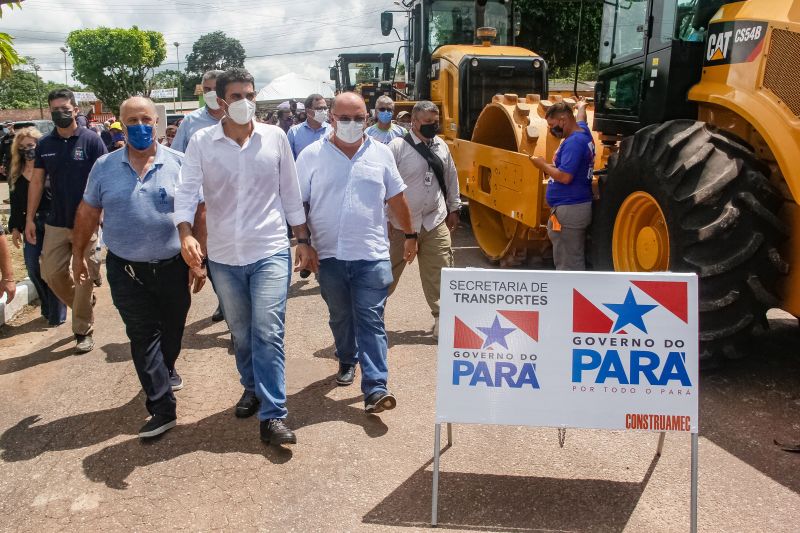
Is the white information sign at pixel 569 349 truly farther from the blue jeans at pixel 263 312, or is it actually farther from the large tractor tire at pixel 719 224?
the large tractor tire at pixel 719 224

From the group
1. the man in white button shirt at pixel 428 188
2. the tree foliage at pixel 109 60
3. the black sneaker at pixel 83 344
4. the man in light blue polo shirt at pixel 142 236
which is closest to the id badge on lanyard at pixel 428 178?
the man in white button shirt at pixel 428 188

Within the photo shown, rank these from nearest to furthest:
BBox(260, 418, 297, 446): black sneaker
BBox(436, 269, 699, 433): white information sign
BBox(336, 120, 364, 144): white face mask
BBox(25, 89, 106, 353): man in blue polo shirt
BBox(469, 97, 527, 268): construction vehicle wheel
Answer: BBox(436, 269, 699, 433): white information sign < BBox(260, 418, 297, 446): black sneaker < BBox(336, 120, 364, 144): white face mask < BBox(25, 89, 106, 353): man in blue polo shirt < BBox(469, 97, 527, 268): construction vehicle wheel

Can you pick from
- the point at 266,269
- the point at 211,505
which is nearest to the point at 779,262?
the point at 266,269

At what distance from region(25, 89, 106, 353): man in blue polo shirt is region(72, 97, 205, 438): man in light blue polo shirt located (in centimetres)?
144

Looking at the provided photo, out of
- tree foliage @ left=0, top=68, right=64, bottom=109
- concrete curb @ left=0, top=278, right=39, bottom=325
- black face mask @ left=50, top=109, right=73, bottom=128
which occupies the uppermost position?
black face mask @ left=50, top=109, right=73, bottom=128

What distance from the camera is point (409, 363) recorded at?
17.5 feet

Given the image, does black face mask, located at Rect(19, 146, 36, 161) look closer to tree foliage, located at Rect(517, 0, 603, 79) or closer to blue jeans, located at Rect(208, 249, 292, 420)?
blue jeans, located at Rect(208, 249, 292, 420)

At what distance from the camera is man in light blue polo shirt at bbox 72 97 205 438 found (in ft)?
13.7

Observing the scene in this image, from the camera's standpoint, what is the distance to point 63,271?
577 centimetres

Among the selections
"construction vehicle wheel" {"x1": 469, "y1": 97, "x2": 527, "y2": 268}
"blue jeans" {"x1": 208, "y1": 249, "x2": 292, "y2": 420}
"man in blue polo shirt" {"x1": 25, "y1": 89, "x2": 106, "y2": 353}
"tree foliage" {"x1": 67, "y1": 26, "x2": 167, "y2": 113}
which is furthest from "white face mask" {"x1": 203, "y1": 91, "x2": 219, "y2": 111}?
"tree foliage" {"x1": 67, "y1": 26, "x2": 167, "y2": 113}

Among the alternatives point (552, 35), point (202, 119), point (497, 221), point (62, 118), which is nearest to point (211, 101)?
point (202, 119)

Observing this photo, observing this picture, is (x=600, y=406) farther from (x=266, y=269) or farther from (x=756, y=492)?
(x=266, y=269)

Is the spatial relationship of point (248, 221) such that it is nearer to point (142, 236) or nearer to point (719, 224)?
point (142, 236)

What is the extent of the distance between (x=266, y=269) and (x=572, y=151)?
113 inches
